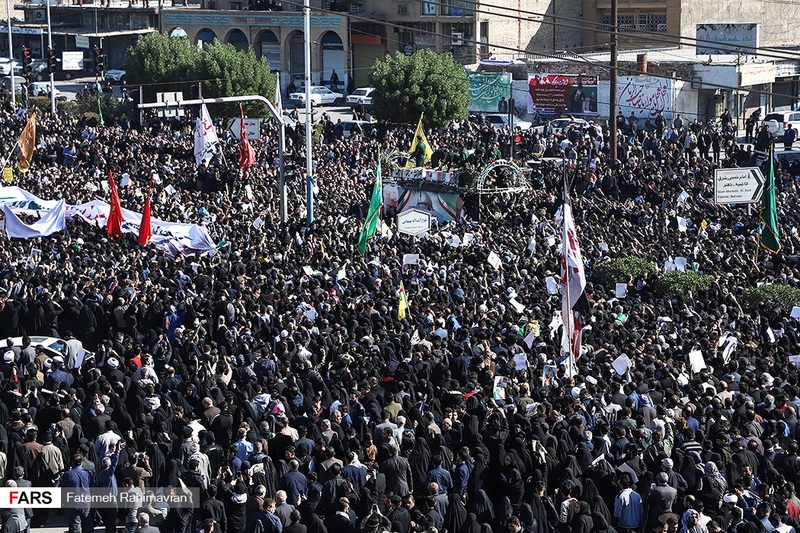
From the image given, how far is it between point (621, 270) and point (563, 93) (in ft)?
93.1

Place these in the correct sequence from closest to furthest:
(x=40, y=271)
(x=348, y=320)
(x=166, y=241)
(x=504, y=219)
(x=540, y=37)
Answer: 1. (x=348, y=320)
2. (x=40, y=271)
3. (x=166, y=241)
4. (x=504, y=219)
5. (x=540, y=37)

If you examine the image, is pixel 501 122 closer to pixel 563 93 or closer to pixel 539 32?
pixel 563 93

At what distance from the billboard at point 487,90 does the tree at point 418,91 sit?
5330mm

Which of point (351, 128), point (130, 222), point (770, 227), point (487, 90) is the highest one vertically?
point (487, 90)

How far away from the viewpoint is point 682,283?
74.6ft

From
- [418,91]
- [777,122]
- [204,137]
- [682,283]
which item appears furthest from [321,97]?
[682,283]

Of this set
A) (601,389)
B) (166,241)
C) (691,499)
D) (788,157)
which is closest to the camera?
(691,499)

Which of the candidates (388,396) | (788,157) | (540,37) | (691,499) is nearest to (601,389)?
(388,396)

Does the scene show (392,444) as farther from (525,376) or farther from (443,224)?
(443,224)

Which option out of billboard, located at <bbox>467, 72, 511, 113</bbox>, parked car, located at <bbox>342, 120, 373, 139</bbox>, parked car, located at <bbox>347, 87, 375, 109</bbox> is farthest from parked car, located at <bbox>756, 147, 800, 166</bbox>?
parked car, located at <bbox>347, 87, 375, 109</bbox>

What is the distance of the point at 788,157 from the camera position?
36250mm

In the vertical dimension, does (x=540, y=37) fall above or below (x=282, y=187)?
above

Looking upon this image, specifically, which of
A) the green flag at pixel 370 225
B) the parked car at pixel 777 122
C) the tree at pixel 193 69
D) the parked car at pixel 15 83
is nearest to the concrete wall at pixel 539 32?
the tree at pixel 193 69

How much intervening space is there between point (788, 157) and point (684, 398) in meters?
21.1
